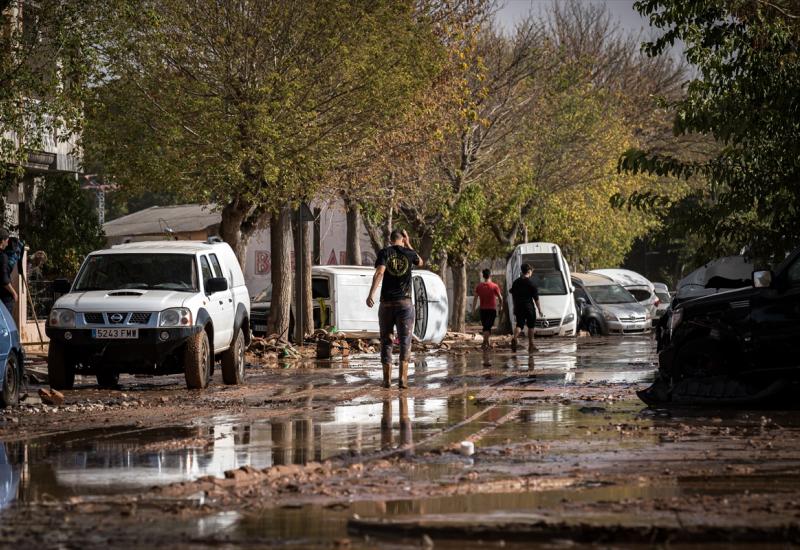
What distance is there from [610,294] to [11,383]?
3468 centimetres

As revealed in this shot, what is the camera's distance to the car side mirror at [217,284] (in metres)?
19.4

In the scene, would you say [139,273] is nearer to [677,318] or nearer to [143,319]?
[143,319]

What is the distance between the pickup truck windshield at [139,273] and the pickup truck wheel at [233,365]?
3.75 ft

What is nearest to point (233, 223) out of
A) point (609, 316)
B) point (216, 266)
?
point (216, 266)

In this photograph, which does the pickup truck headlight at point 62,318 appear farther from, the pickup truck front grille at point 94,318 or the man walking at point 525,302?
the man walking at point 525,302

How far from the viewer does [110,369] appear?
741 inches

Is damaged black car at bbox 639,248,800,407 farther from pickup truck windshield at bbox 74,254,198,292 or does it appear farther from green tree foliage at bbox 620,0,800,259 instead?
pickup truck windshield at bbox 74,254,198,292

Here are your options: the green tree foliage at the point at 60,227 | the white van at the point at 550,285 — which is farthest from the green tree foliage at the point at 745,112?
the white van at the point at 550,285

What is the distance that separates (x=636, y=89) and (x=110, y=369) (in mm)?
50244

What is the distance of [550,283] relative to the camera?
45.2 m

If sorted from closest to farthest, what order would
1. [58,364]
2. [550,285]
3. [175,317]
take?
1. [175,317]
2. [58,364]
3. [550,285]

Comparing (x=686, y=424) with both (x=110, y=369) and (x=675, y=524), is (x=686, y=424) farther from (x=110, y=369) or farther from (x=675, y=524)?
(x=110, y=369)

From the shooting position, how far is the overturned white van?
32375 millimetres

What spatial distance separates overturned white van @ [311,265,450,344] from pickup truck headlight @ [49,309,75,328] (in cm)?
1364
